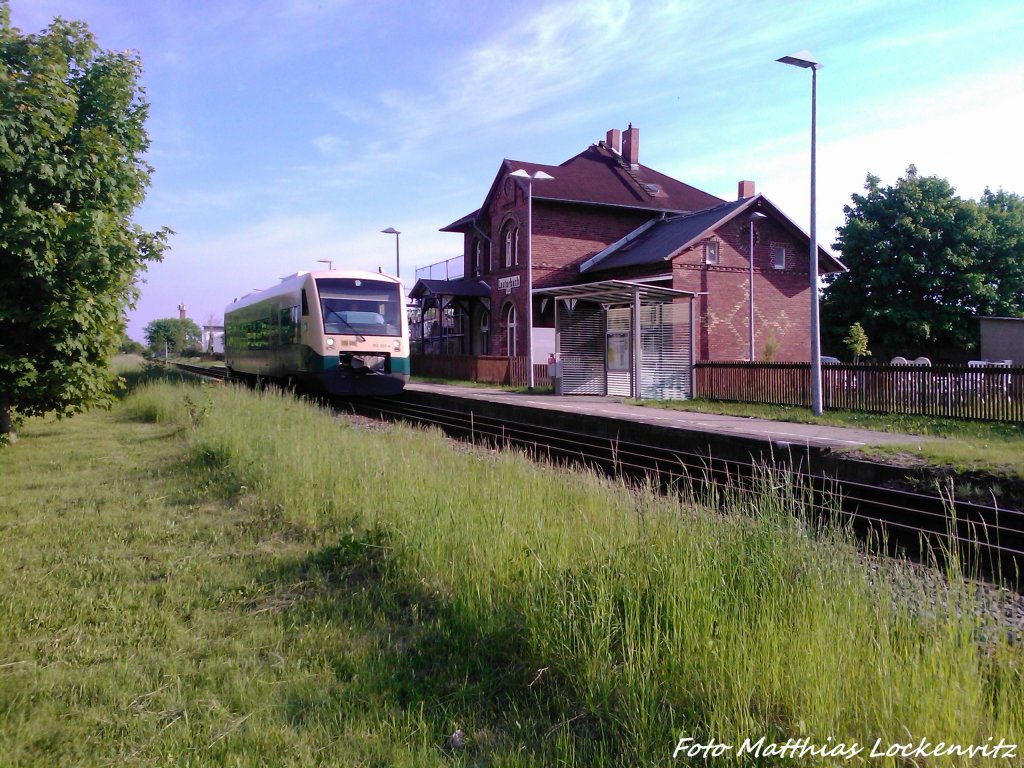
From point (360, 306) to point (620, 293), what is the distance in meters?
8.39

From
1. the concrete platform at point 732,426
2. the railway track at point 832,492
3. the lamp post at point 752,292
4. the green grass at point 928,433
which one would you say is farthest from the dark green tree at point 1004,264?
the railway track at point 832,492

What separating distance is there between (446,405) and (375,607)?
18711 mm

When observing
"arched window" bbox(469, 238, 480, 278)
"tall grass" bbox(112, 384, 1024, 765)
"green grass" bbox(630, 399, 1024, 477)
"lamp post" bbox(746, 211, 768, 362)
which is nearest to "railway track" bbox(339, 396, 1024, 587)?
"tall grass" bbox(112, 384, 1024, 765)

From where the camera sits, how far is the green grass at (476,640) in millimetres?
2996

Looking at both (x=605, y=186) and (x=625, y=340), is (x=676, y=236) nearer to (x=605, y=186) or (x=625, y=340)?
(x=605, y=186)

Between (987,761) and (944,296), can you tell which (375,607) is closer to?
(987,761)

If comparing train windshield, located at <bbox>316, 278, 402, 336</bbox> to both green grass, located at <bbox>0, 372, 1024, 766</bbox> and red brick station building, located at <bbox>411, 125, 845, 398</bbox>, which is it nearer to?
red brick station building, located at <bbox>411, 125, 845, 398</bbox>

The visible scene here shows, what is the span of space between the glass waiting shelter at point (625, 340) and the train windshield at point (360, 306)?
640cm

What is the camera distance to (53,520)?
700 cm

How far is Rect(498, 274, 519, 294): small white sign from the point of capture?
35.5 metres

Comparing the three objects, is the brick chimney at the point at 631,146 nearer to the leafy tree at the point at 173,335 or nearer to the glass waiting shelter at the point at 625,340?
the glass waiting shelter at the point at 625,340

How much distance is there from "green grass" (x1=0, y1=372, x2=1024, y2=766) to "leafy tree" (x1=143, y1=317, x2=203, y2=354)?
298 feet

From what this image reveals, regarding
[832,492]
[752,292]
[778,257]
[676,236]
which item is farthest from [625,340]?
[832,492]

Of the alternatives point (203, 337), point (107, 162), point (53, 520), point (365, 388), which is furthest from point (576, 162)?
point (203, 337)
